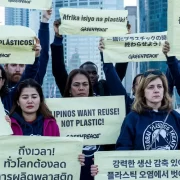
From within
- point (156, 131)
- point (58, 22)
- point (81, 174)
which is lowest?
point (81, 174)

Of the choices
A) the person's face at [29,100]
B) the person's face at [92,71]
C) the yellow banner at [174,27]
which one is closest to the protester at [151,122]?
the yellow banner at [174,27]

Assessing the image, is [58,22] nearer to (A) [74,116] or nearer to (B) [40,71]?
(B) [40,71]

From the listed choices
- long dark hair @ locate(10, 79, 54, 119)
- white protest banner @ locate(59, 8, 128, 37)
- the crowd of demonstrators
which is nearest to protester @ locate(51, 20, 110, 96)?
white protest banner @ locate(59, 8, 128, 37)

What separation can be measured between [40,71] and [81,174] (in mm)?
1714

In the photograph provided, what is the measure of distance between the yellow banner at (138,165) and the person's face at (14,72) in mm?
2157

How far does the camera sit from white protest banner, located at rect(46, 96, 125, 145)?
7012 millimetres

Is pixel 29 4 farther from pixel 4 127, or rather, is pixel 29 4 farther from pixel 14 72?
pixel 4 127

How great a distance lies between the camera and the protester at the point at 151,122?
6.15 meters

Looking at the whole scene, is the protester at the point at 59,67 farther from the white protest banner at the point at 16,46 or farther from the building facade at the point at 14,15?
the building facade at the point at 14,15

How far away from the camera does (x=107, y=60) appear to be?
24.5 feet

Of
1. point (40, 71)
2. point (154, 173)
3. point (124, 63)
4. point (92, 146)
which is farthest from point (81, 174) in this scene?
point (124, 63)

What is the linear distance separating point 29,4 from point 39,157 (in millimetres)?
2625

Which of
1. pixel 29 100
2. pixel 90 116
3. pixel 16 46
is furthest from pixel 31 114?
pixel 16 46

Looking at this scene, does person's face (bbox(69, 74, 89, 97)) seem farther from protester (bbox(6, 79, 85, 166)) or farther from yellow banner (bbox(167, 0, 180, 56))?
yellow banner (bbox(167, 0, 180, 56))
